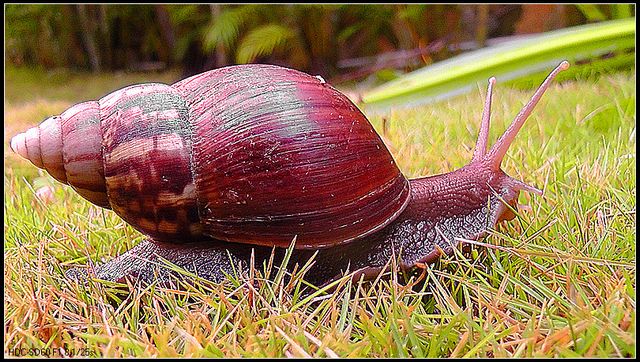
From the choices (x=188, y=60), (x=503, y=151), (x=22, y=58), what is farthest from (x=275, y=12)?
(x=503, y=151)

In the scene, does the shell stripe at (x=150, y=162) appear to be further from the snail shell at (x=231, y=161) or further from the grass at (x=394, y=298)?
the grass at (x=394, y=298)

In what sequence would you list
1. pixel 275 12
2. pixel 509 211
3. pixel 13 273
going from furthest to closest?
pixel 275 12 < pixel 509 211 < pixel 13 273

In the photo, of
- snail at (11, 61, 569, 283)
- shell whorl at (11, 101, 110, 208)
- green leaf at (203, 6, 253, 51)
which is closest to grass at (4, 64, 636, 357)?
snail at (11, 61, 569, 283)

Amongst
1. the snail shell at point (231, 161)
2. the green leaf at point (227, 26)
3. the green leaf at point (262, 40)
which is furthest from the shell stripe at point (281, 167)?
the green leaf at point (227, 26)

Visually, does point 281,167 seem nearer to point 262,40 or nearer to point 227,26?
point 262,40

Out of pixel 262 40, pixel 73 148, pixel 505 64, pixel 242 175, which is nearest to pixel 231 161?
pixel 242 175

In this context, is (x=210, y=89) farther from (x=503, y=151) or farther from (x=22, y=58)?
(x=22, y=58)
